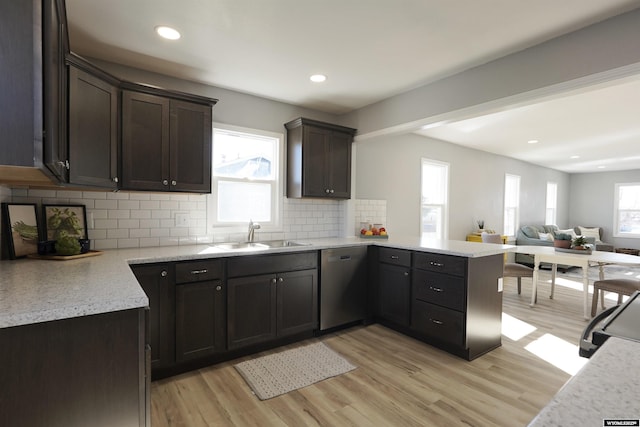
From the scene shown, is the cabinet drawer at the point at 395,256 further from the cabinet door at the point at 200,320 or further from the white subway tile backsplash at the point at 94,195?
the white subway tile backsplash at the point at 94,195

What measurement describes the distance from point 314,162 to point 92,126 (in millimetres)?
2053

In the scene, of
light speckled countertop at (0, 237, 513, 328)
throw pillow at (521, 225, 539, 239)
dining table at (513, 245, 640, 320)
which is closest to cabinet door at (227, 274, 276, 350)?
light speckled countertop at (0, 237, 513, 328)

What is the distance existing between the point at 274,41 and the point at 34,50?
158 cm

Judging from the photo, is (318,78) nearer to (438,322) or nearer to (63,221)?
(63,221)

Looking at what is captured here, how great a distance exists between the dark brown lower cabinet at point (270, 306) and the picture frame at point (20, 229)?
1.36 meters

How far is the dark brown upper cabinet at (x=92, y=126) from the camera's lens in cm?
208

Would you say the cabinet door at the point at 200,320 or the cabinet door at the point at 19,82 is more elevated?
the cabinet door at the point at 19,82

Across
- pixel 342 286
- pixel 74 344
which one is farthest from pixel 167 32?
pixel 342 286

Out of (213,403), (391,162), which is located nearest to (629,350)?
(213,403)

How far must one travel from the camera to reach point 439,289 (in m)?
2.96

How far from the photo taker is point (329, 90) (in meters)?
3.41

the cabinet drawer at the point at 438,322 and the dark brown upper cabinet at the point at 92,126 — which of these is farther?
the cabinet drawer at the point at 438,322

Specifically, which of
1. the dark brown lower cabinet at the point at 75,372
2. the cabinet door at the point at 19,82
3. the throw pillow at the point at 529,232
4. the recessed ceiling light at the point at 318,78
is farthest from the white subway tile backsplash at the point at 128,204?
the throw pillow at the point at 529,232

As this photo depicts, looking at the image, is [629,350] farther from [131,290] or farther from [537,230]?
[537,230]
